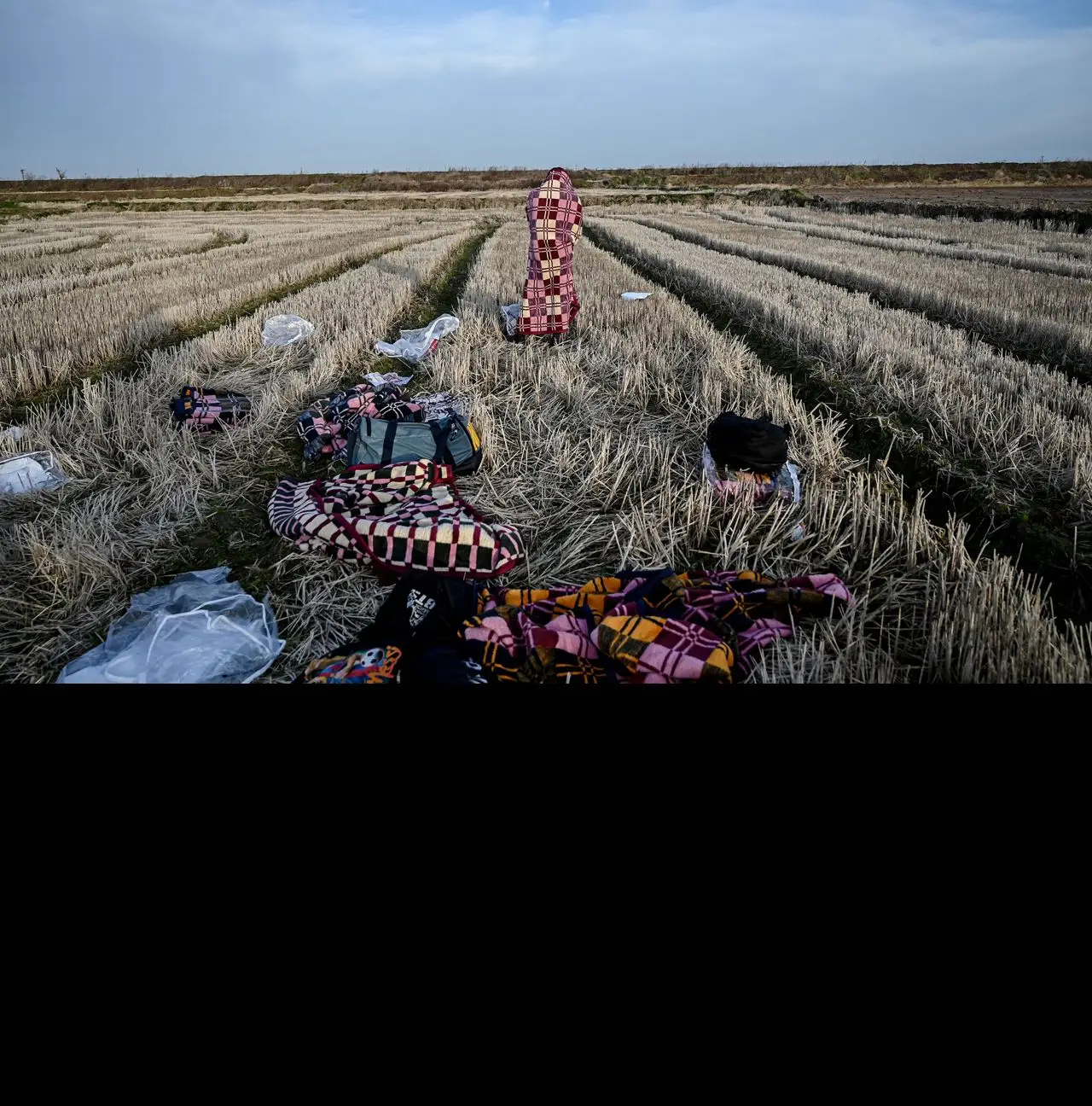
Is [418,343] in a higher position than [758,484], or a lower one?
higher

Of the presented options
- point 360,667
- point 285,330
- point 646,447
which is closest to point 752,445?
point 646,447

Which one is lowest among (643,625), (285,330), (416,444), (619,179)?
(643,625)

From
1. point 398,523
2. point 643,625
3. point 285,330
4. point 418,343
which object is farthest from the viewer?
point 285,330

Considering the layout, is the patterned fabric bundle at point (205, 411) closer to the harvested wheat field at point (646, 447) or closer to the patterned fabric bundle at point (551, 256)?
the harvested wheat field at point (646, 447)

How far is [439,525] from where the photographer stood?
2.66 meters

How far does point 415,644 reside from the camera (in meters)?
2.16

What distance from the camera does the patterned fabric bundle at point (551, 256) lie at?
20.1 ft

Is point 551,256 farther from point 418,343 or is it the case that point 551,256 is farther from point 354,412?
point 354,412

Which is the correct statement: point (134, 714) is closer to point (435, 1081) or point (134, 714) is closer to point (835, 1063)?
point (435, 1081)

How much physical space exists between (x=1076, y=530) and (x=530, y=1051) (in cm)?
313

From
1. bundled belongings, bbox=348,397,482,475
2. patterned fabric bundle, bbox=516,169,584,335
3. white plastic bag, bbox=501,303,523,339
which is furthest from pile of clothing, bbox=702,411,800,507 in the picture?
white plastic bag, bbox=501,303,523,339

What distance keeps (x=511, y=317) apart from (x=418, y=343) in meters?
1.18

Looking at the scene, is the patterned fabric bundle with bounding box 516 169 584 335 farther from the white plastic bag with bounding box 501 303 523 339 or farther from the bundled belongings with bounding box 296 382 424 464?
the bundled belongings with bounding box 296 382 424 464

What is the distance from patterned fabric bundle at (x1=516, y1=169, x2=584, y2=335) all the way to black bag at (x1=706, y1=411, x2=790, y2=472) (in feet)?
12.3
